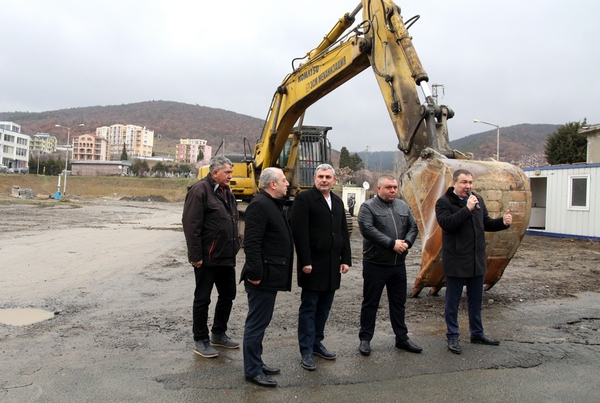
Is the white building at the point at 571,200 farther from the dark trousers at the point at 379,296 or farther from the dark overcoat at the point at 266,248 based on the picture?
the dark overcoat at the point at 266,248

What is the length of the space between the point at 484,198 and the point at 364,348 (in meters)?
2.64

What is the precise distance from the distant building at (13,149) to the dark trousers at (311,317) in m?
112

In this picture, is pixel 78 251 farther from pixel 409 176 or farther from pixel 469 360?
pixel 469 360

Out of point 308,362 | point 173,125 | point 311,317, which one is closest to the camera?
point 308,362

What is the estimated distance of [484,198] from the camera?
625 cm

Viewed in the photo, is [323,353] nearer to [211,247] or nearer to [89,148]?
[211,247]

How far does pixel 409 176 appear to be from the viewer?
22.6 ft

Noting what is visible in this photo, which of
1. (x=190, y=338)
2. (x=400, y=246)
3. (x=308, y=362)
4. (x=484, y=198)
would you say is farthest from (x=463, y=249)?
(x=190, y=338)

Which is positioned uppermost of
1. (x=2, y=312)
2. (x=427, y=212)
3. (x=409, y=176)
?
(x=409, y=176)

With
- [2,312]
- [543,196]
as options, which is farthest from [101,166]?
[2,312]

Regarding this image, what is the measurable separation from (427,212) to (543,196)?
17037 millimetres

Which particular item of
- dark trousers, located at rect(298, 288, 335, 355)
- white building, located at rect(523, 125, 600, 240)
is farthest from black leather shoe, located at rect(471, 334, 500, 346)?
white building, located at rect(523, 125, 600, 240)

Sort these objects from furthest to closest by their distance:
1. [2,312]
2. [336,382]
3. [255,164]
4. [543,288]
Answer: [255,164] → [543,288] → [2,312] → [336,382]

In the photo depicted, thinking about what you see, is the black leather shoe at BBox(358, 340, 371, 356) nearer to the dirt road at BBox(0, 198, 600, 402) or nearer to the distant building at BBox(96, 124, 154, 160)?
the dirt road at BBox(0, 198, 600, 402)
